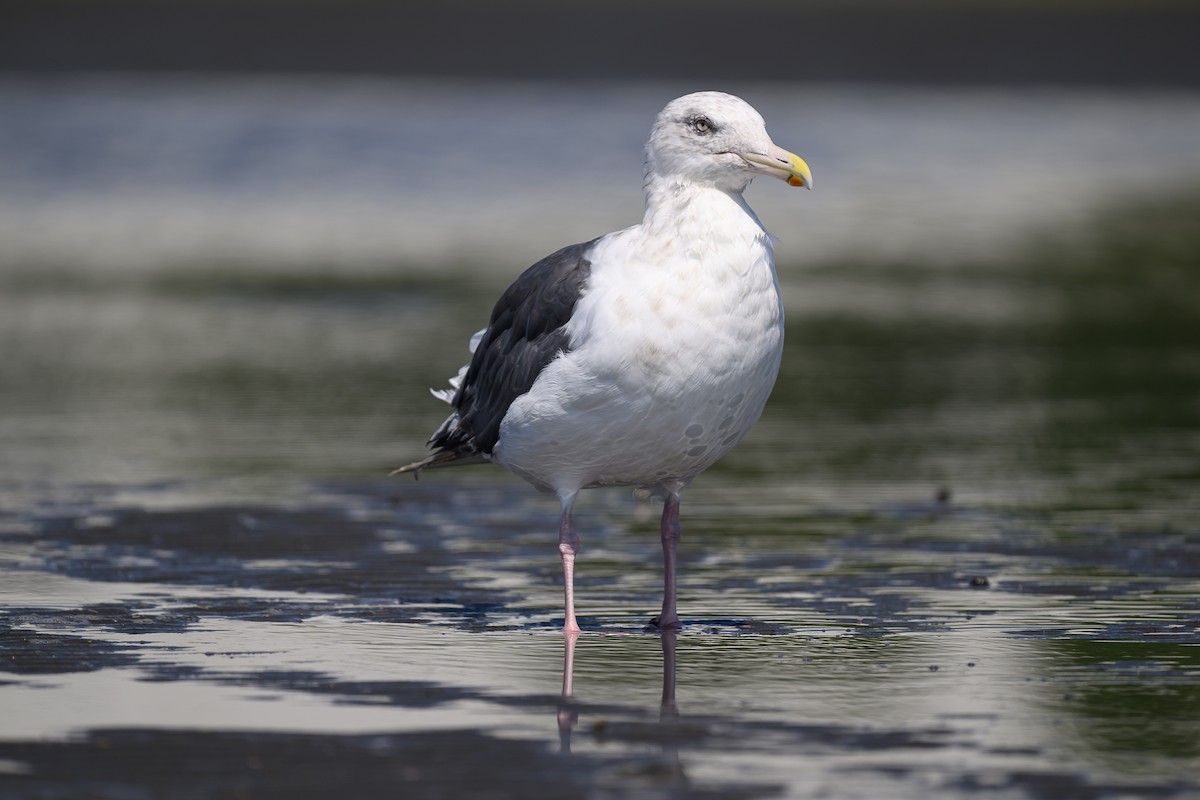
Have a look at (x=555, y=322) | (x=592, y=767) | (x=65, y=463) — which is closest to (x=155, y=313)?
(x=65, y=463)

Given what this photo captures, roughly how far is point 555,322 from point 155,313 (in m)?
8.99

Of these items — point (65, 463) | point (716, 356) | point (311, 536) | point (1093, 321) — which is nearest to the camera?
point (716, 356)

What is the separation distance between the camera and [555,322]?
23.9 ft

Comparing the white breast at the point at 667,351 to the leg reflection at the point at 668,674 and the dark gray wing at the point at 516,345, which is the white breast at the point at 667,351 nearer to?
the dark gray wing at the point at 516,345

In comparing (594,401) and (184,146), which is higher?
(184,146)

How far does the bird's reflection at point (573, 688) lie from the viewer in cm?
575

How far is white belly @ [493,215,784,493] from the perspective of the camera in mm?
6887

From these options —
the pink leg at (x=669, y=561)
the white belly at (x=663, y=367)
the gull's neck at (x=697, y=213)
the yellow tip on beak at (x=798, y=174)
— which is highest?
the yellow tip on beak at (x=798, y=174)

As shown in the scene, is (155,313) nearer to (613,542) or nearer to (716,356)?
(613,542)

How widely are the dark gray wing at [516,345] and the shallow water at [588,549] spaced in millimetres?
620

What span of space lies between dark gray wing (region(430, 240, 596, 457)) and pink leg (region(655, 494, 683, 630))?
2.34 ft

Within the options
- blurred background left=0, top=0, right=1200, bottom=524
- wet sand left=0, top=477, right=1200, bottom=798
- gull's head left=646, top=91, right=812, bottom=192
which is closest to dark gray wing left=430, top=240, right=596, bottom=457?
gull's head left=646, top=91, right=812, bottom=192

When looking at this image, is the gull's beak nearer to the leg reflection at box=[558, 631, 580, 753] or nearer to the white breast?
the white breast

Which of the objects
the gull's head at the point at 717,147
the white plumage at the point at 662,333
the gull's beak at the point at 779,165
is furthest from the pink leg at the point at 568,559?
the gull's beak at the point at 779,165
